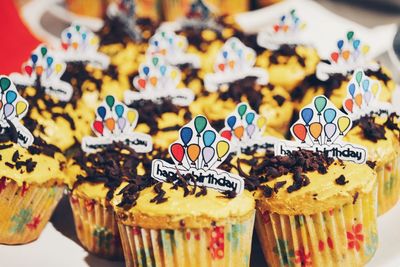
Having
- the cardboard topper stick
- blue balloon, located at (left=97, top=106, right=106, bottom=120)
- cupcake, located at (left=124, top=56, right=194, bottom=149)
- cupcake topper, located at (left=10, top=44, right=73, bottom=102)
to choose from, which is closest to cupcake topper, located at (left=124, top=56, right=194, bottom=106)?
cupcake, located at (left=124, top=56, right=194, bottom=149)

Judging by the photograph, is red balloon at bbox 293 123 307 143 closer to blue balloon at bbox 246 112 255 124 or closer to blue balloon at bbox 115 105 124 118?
blue balloon at bbox 246 112 255 124

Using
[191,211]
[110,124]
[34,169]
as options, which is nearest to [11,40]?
[110,124]

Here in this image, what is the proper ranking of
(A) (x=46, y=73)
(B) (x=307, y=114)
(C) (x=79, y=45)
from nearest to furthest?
(B) (x=307, y=114) → (A) (x=46, y=73) → (C) (x=79, y=45)

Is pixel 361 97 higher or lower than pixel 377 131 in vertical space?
higher

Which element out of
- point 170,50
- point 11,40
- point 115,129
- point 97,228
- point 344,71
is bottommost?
point 97,228

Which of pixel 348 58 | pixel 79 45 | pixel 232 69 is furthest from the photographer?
pixel 79 45

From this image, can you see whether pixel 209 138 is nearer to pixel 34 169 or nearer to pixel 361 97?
pixel 361 97

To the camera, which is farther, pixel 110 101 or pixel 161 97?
pixel 161 97
